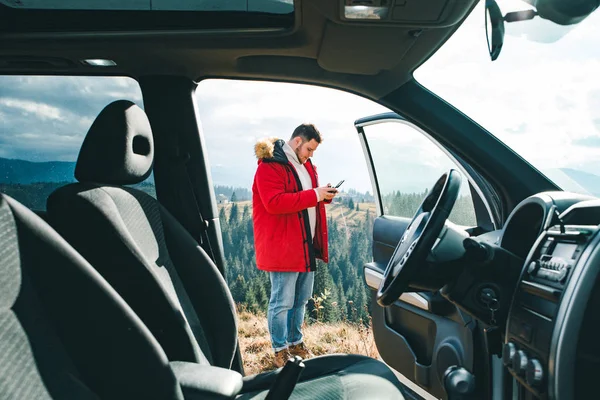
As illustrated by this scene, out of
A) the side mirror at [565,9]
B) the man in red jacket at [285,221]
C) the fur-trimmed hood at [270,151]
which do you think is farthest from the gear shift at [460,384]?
the fur-trimmed hood at [270,151]

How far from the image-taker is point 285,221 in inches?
121

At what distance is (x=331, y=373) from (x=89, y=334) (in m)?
0.91

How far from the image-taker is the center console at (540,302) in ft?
3.96

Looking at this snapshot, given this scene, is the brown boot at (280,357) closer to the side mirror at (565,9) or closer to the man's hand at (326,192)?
the man's hand at (326,192)

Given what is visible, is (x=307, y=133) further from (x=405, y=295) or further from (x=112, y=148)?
(x=112, y=148)

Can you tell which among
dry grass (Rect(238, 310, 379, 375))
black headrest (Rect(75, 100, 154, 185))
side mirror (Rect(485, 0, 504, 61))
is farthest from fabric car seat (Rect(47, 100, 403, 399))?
dry grass (Rect(238, 310, 379, 375))

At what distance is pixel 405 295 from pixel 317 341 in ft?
7.83

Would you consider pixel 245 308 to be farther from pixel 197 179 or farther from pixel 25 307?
pixel 25 307

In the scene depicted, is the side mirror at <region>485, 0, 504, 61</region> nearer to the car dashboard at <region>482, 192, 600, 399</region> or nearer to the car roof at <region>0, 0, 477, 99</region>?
the car roof at <region>0, 0, 477, 99</region>

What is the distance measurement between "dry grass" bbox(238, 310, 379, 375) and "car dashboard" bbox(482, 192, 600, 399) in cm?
238

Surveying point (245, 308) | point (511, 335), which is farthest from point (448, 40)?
point (245, 308)

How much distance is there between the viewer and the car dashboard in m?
1.14

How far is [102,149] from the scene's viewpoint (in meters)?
1.53

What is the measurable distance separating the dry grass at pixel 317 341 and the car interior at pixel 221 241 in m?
1.53
